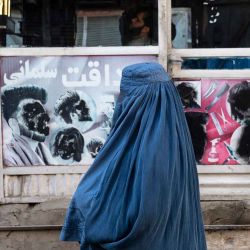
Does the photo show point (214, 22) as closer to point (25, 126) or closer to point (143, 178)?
point (25, 126)

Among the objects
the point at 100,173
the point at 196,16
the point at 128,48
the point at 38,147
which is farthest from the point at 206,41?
the point at 100,173

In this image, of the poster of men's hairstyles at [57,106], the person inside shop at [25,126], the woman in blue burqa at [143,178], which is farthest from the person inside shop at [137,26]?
the woman in blue burqa at [143,178]

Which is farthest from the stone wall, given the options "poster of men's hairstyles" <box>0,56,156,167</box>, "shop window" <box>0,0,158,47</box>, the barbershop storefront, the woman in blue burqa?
the woman in blue burqa

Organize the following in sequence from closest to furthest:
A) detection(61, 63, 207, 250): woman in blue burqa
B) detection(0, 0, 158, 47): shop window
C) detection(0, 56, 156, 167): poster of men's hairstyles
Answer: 1. detection(61, 63, 207, 250): woman in blue burqa
2. detection(0, 56, 156, 167): poster of men's hairstyles
3. detection(0, 0, 158, 47): shop window

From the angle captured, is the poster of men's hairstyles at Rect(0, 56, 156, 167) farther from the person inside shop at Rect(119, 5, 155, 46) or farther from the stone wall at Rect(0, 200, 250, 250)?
the stone wall at Rect(0, 200, 250, 250)

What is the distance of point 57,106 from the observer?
16.6ft

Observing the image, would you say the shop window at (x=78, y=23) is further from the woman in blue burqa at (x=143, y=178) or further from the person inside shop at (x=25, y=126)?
the woman in blue burqa at (x=143, y=178)

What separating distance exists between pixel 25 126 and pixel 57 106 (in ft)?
0.97

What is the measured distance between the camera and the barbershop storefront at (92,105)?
5043mm

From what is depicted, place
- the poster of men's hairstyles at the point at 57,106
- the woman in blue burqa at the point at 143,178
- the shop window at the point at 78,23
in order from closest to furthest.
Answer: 1. the woman in blue burqa at the point at 143,178
2. the poster of men's hairstyles at the point at 57,106
3. the shop window at the point at 78,23

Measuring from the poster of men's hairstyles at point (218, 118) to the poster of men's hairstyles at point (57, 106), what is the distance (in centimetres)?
46

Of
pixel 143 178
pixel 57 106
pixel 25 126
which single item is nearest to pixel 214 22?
pixel 57 106

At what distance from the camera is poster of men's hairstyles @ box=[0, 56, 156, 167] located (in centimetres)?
504

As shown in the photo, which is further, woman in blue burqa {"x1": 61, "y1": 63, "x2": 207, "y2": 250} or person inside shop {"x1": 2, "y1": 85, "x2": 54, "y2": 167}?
person inside shop {"x1": 2, "y1": 85, "x2": 54, "y2": 167}
